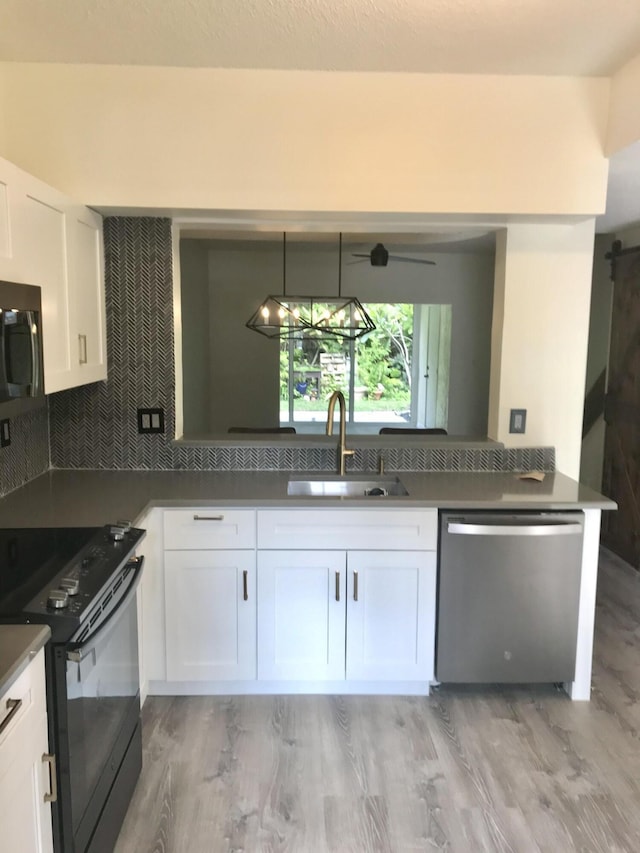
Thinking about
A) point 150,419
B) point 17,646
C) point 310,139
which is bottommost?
point 17,646

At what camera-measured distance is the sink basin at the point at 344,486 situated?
3.03 meters

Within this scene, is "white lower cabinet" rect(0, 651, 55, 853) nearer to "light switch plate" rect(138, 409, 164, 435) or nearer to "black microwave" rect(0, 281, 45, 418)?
Result: "black microwave" rect(0, 281, 45, 418)

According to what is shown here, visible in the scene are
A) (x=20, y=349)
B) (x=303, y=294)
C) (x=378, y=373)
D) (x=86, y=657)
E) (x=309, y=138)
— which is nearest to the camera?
(x=86, y=657)

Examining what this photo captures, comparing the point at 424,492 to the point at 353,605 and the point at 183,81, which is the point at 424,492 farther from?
the point at 183,81

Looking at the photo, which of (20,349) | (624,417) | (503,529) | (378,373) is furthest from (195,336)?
(20,349)

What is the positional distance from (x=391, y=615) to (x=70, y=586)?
1.47 metres

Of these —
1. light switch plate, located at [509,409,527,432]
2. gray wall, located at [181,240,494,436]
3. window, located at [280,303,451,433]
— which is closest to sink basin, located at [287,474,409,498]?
light switch plate, located at [509,409,527,432]

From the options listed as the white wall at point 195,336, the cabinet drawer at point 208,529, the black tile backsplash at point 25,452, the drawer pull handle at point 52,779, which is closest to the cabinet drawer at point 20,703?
the drawer pull handle at point 52,779

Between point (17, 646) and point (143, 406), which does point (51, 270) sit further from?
point (17, 646)

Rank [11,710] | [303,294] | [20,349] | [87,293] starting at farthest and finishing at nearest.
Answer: [303,294]
[87,293]
[20,349]
[11,710]

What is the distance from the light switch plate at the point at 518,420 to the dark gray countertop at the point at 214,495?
0.25 metres

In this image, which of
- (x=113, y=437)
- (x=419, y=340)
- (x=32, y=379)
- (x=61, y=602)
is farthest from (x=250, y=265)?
(x=61, y=602)

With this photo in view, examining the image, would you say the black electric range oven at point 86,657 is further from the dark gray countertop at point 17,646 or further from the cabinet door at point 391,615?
the cabinet door at point 391,615

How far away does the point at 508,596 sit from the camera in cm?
264
